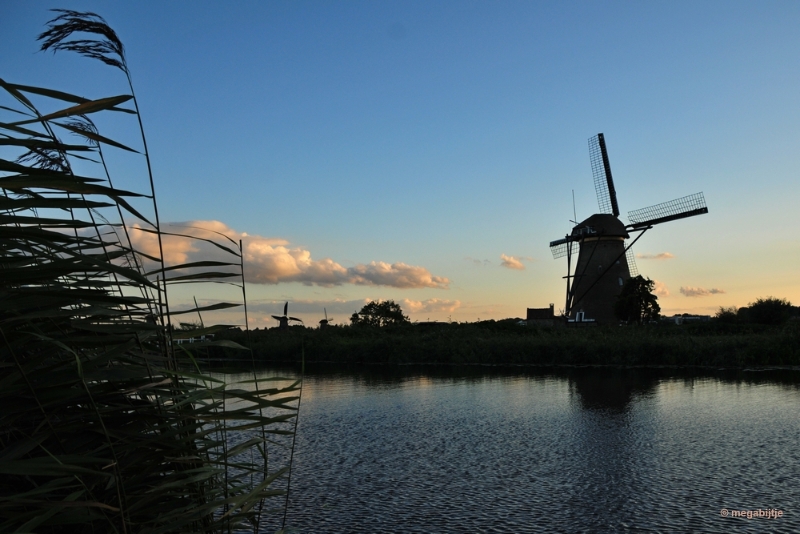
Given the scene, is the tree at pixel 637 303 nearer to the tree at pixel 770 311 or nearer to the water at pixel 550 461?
the tree at pixel 770 311

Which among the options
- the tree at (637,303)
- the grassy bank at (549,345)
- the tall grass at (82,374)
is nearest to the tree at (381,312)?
the grassy bank at (549,345)

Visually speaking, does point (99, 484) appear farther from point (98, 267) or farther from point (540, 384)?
point (540, 384)

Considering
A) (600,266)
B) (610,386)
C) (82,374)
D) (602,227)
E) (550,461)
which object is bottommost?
(550,461)

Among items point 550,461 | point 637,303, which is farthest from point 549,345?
point 550,461

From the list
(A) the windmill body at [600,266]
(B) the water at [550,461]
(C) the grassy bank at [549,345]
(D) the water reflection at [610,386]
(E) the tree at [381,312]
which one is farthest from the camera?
(E) the tree at [381,312]

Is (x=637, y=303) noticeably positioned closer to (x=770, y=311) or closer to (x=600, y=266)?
(x=600, y=266)

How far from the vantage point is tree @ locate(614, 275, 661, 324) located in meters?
33.3

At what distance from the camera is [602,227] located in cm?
3522

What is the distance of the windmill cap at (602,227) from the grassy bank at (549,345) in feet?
18.8

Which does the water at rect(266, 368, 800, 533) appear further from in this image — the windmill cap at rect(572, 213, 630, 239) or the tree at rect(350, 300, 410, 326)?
the tree at rect(350, 300, 410, 326)

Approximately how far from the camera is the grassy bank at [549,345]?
81.6 feet

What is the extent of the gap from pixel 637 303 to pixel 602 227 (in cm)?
468

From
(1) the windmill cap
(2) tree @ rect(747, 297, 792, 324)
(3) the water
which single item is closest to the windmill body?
(1) the windmill cap

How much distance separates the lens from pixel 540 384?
19.8m
